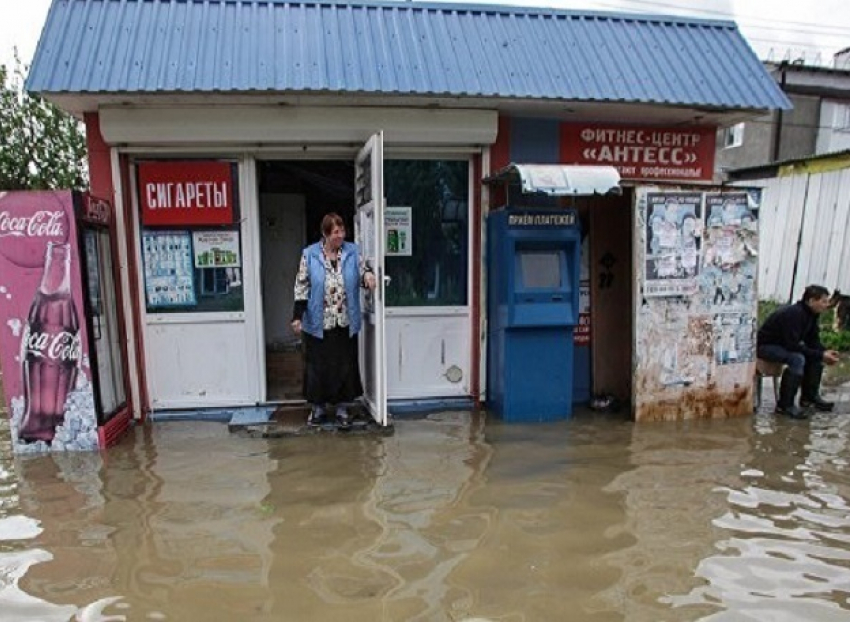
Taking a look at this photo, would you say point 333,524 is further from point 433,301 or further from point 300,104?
point 300,104

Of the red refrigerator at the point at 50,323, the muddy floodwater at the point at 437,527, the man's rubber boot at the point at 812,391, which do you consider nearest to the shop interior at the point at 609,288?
the muddy floodwater at the point at 437,527

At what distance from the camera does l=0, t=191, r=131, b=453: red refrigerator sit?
15.5 ft

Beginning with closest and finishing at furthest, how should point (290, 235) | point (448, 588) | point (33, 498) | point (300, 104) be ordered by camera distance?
1. point (448, 588)
2. point (33, 498)
3. point (300, 104)
4. point (290, 235)

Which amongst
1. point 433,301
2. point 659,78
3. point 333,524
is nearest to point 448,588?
point 333,524

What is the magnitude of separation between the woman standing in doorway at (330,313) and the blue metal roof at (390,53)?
3.94 ft

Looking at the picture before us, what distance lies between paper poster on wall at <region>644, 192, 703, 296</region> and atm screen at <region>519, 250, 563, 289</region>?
73 cm

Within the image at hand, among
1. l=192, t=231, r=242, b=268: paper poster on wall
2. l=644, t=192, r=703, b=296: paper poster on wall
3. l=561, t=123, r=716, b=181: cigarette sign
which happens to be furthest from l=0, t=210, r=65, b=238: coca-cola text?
l=644, t=192, r=703, b=296: paper poster on wall

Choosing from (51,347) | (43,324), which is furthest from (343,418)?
(43,324)

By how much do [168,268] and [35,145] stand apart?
11.1m

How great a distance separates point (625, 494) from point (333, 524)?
1.81 m

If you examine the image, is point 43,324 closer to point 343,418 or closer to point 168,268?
point 168,268

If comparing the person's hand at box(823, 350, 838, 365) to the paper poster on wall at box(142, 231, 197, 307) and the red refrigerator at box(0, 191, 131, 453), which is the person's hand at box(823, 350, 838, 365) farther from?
the red refrigerator at box(0, 191, 131, 453)

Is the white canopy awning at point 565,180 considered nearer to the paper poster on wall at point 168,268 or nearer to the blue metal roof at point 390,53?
the blue metal roof at point 390,53

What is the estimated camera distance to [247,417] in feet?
18.5
